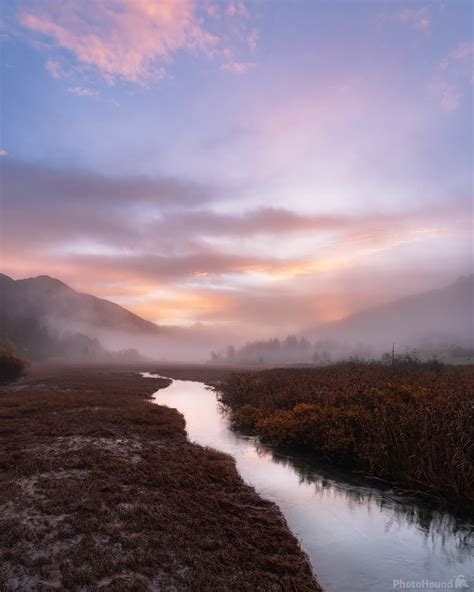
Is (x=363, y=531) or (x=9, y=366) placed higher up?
(x=9, y=366)

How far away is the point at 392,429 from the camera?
13.8m

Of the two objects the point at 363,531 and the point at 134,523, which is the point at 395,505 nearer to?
the point at 363,531

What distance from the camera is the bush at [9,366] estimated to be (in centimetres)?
4931

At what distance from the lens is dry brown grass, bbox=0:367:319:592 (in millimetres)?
6695

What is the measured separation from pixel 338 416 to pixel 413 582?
1016cm

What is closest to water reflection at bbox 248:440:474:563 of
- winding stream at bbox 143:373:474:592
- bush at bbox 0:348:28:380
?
winding stream at bbox 143:373:474:592

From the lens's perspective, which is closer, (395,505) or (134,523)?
(134,523)

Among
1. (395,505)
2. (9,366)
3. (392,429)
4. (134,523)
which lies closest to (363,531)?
(395,505)

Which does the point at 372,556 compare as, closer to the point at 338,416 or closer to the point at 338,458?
the point at 338,458

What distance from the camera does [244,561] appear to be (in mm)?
7406

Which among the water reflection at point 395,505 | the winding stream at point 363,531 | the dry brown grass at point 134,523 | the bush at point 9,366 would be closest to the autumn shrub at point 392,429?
the water reflection at point 395,505

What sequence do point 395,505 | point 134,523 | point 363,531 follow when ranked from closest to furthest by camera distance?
point 134,523 < point 363,531 < point 395,505

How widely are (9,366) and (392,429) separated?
4921 cm

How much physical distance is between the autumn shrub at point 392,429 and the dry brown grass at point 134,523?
4.22 metres
